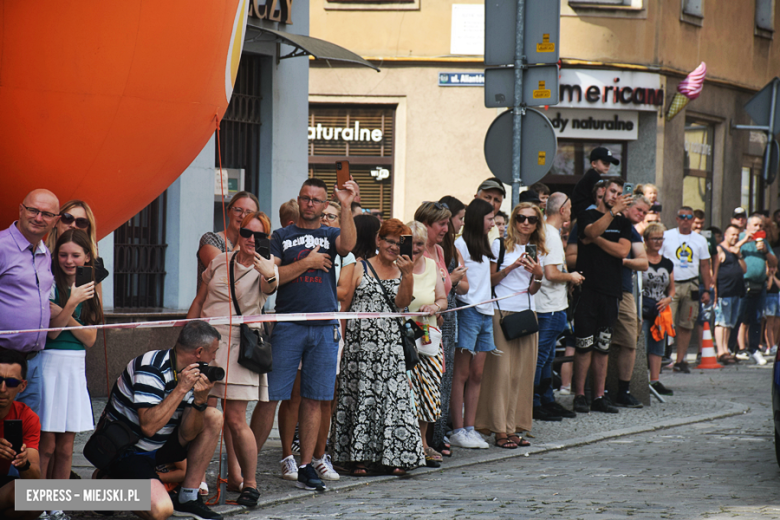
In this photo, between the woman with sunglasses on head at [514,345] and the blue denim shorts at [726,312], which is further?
the blue denim shorts at [726,312]

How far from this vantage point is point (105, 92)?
16.5 ft

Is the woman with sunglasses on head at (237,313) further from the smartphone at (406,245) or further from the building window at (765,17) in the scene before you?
the building window at (765,17)

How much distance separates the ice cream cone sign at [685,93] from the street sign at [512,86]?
34.7 feet

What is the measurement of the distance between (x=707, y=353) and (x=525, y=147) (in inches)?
264

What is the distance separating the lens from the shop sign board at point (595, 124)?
1864 cm

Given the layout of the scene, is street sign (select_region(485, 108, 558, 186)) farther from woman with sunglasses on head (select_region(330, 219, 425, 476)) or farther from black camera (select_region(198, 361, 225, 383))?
black camera (select_region(198, 361, 225, 383))

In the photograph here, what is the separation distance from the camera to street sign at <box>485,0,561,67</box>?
30.3 feet

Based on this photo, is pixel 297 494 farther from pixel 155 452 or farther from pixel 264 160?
pixel 264 160

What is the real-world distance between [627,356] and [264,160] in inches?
174

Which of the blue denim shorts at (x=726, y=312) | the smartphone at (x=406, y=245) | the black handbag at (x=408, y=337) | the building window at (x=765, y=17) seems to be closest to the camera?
the smartphone at (x=406, y=245)

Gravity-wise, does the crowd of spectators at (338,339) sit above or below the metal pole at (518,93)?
below

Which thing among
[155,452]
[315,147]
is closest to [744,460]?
[155,452]

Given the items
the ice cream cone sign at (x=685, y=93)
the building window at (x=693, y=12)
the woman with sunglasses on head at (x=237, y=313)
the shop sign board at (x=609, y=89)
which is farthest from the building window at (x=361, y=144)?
the woman with sunglasses on head at (x=237, y=313)

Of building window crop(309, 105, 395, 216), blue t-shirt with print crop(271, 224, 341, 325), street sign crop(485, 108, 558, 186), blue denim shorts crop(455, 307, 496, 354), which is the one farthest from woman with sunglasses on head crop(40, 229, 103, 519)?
building window crop(309, 105, 395, 216)
